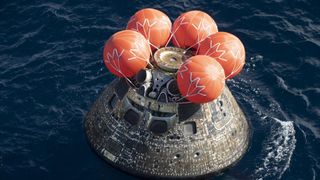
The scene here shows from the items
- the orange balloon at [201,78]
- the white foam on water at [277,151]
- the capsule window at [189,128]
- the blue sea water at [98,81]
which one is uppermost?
the orange balloon at [201,78]

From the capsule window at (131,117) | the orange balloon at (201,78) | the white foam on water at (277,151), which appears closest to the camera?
the orange balloon at (201,78)

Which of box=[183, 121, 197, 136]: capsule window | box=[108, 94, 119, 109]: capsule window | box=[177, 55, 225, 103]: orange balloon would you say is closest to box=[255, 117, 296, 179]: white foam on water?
box=[183, 121, 197, 136]: capsule window

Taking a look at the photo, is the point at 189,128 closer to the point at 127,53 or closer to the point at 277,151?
the point at 127,53

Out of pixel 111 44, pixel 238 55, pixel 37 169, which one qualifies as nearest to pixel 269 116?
pixel 238 55

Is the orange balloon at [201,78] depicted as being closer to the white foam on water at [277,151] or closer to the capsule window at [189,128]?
the capsule window at [189,128]

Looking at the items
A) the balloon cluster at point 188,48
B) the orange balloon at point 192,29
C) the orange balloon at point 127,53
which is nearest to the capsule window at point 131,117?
the balloon cluster at point 188,48
